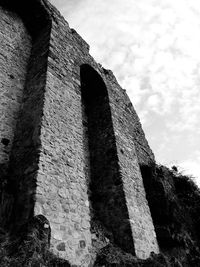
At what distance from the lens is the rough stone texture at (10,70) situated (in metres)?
5.09

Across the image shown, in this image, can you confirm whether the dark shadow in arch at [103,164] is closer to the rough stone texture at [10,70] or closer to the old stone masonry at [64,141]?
the old stone masonry at [64,141]

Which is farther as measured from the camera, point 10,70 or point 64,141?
point 10,70

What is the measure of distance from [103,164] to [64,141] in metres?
1.97

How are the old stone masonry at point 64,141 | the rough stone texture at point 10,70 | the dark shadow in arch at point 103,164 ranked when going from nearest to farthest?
the old stone masonry at point 64,141
the rough stone texture at point 10,70
the dark shadow in arch at point 103,164

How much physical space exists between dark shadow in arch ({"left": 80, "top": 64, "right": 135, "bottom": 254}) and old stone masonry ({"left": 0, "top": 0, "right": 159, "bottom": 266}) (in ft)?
0.08

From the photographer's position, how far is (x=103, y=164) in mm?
6738

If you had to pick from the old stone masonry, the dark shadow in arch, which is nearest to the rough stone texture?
the old stone masonry

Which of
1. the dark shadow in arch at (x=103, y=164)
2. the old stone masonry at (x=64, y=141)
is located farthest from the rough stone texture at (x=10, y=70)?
the dark shadow in arch at (x=103, y=164)

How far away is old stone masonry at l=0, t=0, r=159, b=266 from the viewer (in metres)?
4.11

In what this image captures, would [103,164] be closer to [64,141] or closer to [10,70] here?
[64,141]

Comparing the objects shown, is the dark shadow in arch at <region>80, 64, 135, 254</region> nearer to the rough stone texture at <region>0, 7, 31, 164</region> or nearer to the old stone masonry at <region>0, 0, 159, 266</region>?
the old stone masonry at <region>0, 0, 159, 266</region>

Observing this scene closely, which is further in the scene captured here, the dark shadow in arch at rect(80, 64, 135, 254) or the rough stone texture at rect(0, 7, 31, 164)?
the dark shadow in arch at rect(80, 64, 135, 254)

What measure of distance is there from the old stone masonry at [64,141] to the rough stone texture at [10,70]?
23mm

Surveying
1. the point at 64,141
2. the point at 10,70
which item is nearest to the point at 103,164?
the point at 64,141
